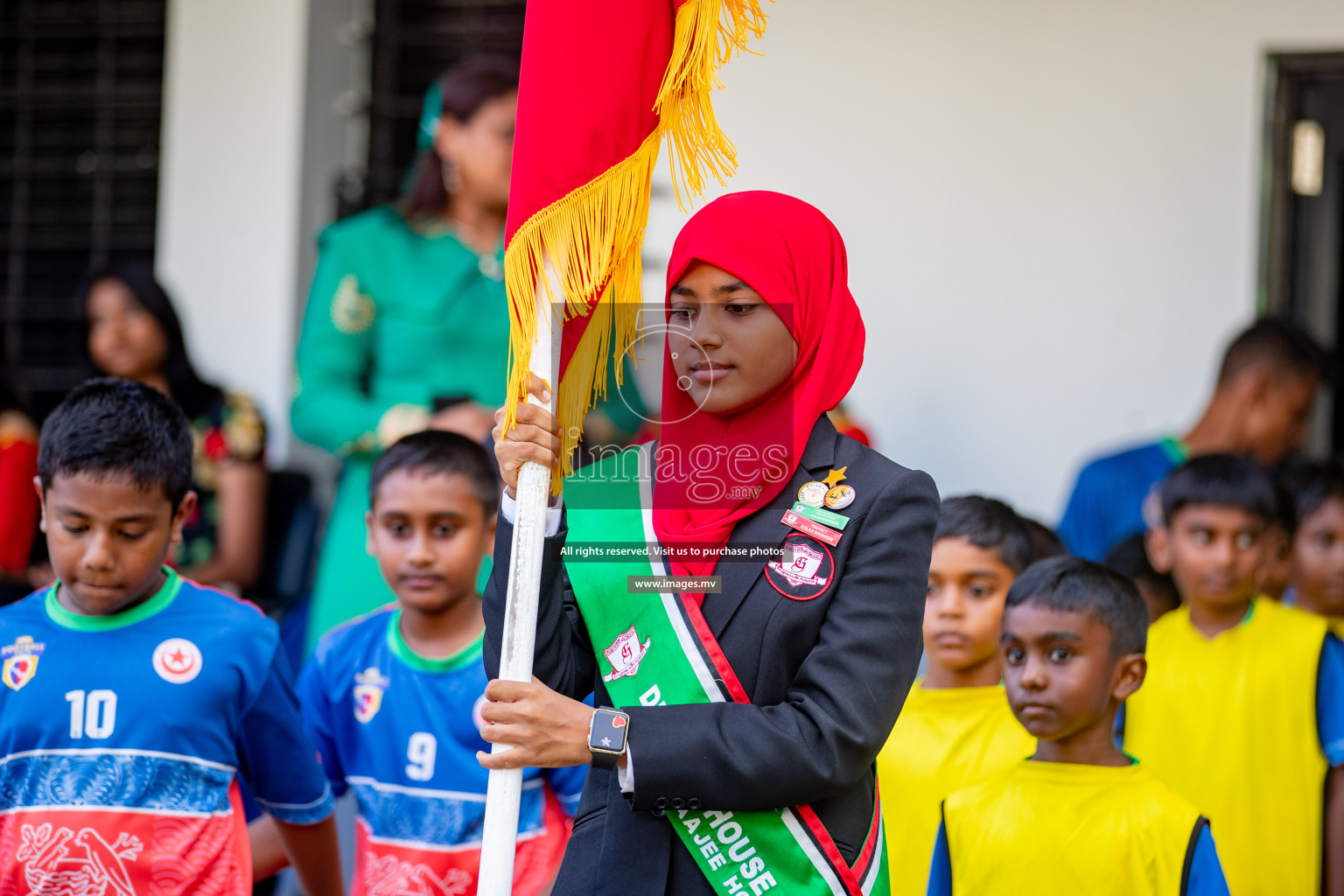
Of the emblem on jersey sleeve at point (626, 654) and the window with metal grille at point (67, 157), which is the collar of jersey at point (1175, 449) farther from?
the window with metal grille at point (67, 157)

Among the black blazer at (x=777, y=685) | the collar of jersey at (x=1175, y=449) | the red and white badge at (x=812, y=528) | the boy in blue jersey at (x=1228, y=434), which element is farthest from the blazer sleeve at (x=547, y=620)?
the collar of jersey at (x=1175, y=449)

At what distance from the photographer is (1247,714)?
333 centimetres

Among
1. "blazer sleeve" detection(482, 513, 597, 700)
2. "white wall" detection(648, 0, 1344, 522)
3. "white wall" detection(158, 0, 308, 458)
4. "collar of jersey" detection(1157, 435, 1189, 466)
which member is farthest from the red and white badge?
"white wall" detection(158, 0, 308, 458)

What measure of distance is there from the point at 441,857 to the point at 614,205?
131cm

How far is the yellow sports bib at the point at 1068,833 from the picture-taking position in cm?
254

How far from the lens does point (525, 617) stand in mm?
2086

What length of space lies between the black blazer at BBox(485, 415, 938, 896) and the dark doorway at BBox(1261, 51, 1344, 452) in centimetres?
329

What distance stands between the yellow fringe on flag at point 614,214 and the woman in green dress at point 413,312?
1710mm

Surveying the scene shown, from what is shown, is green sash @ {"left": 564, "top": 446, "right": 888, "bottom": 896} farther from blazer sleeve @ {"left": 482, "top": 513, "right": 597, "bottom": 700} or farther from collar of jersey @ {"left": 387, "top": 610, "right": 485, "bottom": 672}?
collar of jersey @ {"left": 387, "top": 610, "right": 485, "bottom": 672}

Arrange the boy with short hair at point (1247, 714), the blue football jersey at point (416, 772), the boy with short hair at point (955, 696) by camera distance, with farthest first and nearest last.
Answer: the boy with short hair at point (1247, 714), the boy with short hair at point (955, 696), the blue football jersey at point (416, 772)

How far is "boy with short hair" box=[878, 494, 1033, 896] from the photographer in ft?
9.73

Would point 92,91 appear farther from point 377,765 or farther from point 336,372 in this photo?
point 377,765

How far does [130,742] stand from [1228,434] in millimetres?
3204

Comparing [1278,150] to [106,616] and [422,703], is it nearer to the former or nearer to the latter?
[422,703]
